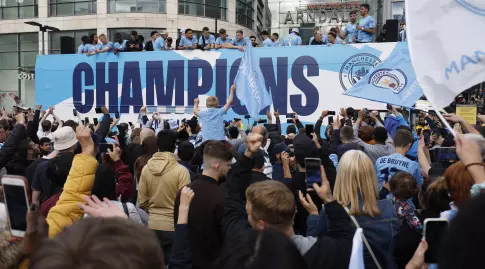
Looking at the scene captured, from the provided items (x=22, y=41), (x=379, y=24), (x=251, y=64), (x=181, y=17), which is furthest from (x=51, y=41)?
(x=251, y=64)

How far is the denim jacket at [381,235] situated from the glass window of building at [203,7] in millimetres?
32561

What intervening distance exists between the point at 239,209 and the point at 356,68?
12.6 meters

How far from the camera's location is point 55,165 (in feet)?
14.5

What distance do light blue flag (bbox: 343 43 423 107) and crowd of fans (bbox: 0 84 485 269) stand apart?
3.98ft

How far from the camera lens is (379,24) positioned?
36.6 metres

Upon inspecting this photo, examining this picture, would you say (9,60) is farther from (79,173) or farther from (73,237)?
(73,237)

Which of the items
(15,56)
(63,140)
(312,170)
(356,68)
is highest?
(15,56)

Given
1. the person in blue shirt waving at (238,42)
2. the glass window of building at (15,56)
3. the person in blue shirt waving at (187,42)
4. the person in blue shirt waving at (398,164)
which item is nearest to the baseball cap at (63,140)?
the person in blue shirt waving at (398,164)

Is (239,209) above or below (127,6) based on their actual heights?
below

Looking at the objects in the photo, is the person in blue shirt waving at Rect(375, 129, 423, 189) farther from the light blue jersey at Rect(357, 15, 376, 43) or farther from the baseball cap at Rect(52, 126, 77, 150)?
the light blue jersey at Rect(357, 15, 376, 43)

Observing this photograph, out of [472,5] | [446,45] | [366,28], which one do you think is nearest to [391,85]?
[472,5]

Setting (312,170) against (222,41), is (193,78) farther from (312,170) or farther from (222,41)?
(312,170)

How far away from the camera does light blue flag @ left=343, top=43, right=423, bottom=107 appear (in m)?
7.54

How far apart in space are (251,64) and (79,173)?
7603 mm
